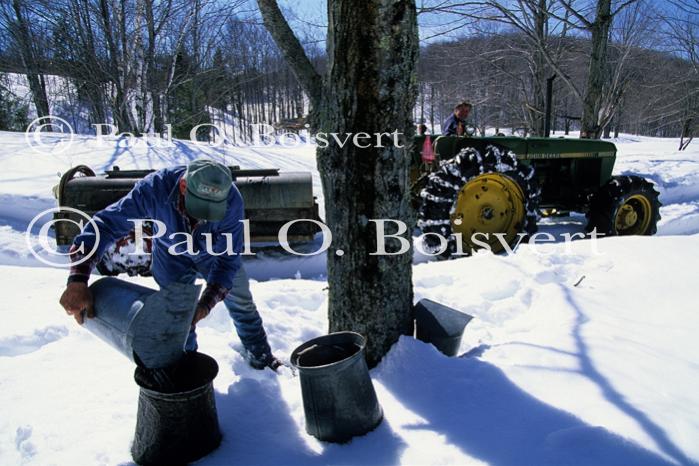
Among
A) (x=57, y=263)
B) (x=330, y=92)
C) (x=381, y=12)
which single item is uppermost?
(x=381, y=12)

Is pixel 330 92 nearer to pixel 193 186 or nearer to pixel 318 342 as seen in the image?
pixel 193 186

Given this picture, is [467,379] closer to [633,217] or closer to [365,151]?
[365,151]

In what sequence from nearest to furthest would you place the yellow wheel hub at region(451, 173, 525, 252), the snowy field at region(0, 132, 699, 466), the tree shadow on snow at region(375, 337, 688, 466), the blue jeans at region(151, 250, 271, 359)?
1. the tree shadow on snow at region(375, 337, 688, 466)
2. the snowy field at region(0, 132, 699, 466)
3. the blue jeans at region(151, 250, 271, 359)
4. the yellow wheel hub at region(451, 173, 525, 252)

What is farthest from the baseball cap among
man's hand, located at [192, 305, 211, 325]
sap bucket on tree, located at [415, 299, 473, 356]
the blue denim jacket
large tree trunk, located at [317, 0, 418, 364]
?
sap bucket on tree, located at [415, 299, 473, 356]

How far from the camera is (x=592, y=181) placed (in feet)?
25.1

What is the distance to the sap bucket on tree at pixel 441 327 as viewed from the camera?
3.03 meters

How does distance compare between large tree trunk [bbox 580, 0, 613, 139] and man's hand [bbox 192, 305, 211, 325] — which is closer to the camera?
man's hand [bbox 192, 305, 211, 325]

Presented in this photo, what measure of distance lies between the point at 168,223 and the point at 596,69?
9.52 meters

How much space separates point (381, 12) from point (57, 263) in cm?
543

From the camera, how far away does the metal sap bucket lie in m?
2.00

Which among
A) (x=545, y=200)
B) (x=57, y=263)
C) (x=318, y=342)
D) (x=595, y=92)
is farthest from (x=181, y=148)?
(x=318, y=342)

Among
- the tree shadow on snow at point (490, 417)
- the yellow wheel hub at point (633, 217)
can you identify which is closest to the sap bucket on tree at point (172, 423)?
the tree shadow on snow at point (490, 417)

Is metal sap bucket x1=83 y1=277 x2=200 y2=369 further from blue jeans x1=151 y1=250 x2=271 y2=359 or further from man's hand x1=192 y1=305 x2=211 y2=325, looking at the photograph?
blue jeans x1=151 y1=250 x2=271 y2=359

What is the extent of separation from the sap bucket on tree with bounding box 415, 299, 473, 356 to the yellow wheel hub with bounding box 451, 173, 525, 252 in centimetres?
300
